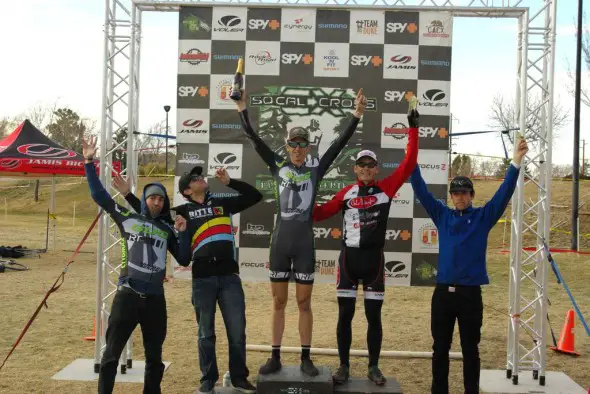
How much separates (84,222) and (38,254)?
42.3ft

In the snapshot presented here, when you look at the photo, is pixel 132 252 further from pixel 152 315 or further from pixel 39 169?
pixel 39 169

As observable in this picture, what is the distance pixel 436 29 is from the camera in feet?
19.2

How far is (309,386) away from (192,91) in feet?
10.7

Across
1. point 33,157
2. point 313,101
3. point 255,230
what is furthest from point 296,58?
point 33,157

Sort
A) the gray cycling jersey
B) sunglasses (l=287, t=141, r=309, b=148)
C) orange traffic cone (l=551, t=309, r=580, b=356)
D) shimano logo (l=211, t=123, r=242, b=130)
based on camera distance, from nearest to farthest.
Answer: the gray cycling jersey → sunglasses (l=287, t=141, r=309, b=148) → shimano logo (l=211, t=123, r=242, b=130) → orange traffic cone (l=551, t=309, r=580, b=356)

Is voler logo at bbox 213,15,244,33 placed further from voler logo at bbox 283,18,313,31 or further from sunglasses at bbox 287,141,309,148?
sunglasses at bbox 287,141,309,148

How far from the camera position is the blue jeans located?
4301 mm

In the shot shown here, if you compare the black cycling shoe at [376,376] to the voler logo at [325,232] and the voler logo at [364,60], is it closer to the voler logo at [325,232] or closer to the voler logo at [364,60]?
the voler logo at [325,232]

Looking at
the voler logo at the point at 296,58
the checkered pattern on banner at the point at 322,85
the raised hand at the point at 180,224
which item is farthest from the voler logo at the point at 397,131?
the raised hand at the point at 180,224

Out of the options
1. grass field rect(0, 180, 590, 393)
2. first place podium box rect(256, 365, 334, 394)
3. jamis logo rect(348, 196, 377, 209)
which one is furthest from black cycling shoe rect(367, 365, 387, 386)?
jamis logo rect(348, 196, 377, 209)

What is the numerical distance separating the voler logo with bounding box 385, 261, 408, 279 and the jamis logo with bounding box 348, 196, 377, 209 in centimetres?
171

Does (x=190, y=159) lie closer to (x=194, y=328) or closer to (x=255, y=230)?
(x=255, y=230)

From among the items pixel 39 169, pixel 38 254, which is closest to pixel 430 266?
pixel 39 169

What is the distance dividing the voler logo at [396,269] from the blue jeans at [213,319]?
2152mm
